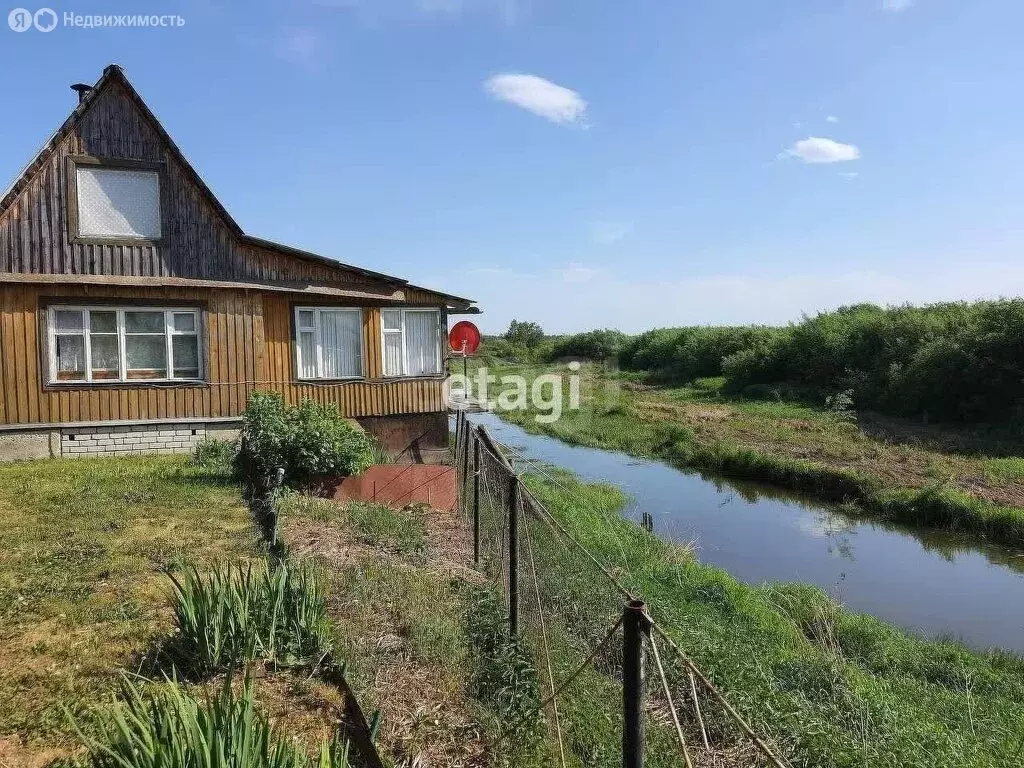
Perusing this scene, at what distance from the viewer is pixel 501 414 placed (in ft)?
109

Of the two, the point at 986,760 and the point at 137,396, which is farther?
the point at 137,396

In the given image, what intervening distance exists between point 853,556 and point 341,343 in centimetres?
960

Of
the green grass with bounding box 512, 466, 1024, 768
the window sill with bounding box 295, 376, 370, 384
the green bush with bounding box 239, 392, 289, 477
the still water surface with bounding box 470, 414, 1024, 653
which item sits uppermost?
the window sill with bounding box 295, 376, 370, 384

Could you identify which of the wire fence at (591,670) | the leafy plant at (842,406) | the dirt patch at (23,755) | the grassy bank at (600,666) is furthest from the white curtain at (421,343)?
the leafy plant at (842,406)

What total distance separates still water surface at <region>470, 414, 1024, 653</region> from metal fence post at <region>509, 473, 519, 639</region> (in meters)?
5.70

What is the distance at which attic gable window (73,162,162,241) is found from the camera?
12.3 m

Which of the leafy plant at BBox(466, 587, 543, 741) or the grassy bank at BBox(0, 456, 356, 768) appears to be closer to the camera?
the grassy bank at BBox(0, 456, 356, 768)

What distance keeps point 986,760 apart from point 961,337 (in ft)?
68.2

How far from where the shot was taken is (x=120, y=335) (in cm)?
1262

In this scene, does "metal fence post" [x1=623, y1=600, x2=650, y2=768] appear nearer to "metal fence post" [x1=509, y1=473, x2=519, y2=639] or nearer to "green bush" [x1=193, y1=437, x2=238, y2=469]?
"metal fence post" [x1=509, y1=473, x2=519, y2=639]

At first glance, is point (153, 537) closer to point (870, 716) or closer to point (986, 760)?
point (870, 716)

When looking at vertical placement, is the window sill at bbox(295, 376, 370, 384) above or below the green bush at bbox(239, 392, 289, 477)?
above

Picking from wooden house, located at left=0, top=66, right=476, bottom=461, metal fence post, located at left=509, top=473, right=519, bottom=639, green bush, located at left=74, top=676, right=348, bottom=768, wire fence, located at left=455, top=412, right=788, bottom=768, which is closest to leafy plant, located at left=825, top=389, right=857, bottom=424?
wooden house, located at left=0, top=66, right=476, bottom=461

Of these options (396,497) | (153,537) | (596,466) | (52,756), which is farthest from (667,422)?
(52,756)
